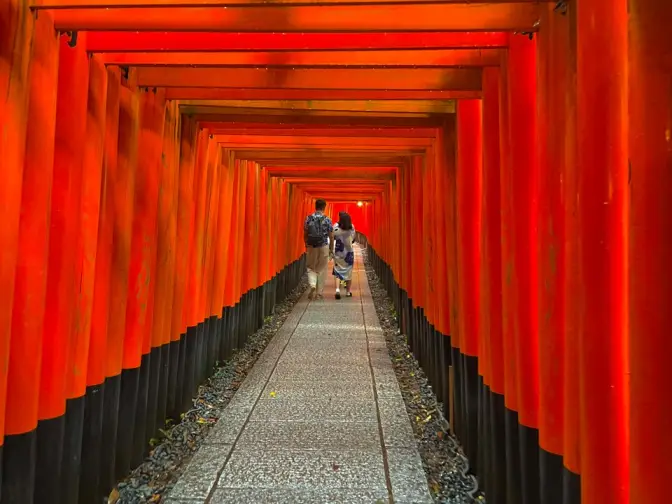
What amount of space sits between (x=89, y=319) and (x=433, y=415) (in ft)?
9.36

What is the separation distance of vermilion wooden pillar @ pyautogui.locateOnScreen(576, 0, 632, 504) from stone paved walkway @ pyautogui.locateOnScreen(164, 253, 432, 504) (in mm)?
1559

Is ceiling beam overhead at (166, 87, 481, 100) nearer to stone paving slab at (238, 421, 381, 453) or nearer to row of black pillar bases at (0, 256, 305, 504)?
row of black pillar bases at (0, 256, 305, 504)

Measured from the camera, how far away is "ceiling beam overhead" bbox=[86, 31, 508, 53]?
223 cm

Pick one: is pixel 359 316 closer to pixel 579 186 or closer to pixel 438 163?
pixel 438 163

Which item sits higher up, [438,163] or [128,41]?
[128,41]

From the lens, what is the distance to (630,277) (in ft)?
4.15

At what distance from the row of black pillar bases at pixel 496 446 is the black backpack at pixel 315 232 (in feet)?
19.4

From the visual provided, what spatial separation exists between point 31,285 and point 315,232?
8131 mm

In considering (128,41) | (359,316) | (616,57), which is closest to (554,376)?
(616,57)

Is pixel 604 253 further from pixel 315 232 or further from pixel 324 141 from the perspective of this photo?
pixel 315 232

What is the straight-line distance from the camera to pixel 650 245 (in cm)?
120

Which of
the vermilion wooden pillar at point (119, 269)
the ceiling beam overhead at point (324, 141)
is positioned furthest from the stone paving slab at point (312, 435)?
the ceiling beam overhead at point (324, 141)

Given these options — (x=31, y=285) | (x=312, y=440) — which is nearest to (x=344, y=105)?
(x=31, y=285)

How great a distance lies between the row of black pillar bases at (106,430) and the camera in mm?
1958
